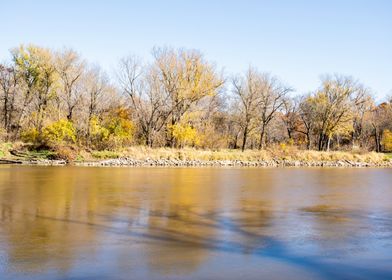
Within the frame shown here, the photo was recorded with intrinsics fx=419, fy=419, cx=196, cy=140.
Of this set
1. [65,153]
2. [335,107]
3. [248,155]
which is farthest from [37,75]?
[335,107]

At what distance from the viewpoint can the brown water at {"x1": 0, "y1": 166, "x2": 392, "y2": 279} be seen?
5.27m

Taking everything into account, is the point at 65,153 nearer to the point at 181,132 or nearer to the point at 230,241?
the point at 181,132

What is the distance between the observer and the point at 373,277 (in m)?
5.11

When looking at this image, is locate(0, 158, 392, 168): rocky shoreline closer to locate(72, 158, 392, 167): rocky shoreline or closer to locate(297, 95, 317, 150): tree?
locate(72, 158, 392, 167): rocky shoreline

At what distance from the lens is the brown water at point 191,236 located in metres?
5.27

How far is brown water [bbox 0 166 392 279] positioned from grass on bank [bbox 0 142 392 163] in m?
18.6

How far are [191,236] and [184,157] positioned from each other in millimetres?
26534

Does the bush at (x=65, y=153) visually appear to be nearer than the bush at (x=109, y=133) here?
Yes

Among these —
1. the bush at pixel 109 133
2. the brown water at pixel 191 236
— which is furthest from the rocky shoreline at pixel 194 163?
the brown water at pixel 191 236

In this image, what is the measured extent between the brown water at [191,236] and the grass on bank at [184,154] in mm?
18647

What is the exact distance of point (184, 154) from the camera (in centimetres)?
3394

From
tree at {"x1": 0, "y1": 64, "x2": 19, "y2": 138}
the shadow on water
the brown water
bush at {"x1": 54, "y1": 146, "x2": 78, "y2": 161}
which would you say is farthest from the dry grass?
the shadow on water

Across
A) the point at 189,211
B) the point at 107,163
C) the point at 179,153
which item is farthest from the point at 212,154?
the point at 189,211

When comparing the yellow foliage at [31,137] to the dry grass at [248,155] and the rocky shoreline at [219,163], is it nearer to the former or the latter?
the rocky shoreline at [219,163]
